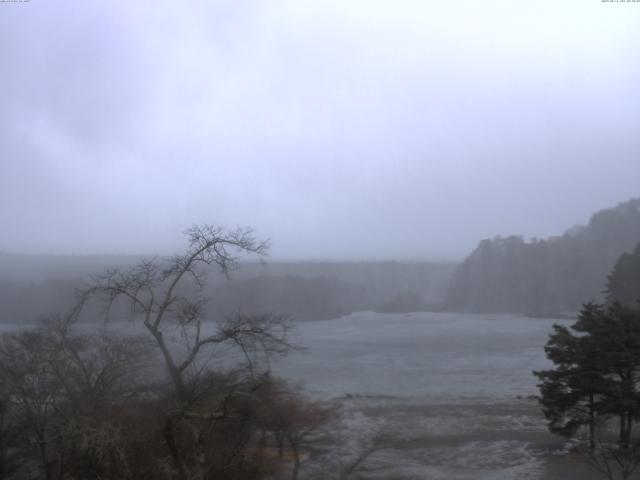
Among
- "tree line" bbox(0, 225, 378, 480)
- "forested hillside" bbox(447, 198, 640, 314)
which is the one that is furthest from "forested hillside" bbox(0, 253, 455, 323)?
"forested hillside" bbox(447, 198, 640, 314)

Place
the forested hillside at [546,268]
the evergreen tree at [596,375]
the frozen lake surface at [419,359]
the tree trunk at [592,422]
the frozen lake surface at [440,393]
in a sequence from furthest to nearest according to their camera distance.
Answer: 1. the forested hillside at [546,268]
2. the frozen lake surface at [419,359]
3. the frozen lake surface at [440,393]
4. the tree trunk at [592,422]
5. the evergreen tree at [596,375]

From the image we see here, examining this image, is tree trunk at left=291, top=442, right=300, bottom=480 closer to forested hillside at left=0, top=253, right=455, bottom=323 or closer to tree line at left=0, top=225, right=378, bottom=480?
tree line at left=0, top=225, right=378, bottom=480

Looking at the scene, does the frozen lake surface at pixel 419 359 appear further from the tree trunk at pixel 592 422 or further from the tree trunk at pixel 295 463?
the tree trunk at pixel 295 463

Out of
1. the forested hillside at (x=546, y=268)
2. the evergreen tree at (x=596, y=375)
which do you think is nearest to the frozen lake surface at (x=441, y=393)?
the evergreen tree at (x=596, y=375)

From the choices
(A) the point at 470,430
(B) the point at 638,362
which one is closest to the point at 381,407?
(A) the point at 470,430

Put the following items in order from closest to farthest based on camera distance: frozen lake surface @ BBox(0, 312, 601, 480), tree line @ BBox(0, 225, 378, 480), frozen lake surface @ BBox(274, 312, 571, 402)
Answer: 1. tree line @ BBox(0, 225, 378, 480)
2. frozen lake surface @ BBox(0, 312, 601, 480)
3. frozen lake surface @ BBox(274, 312, 571, 402)

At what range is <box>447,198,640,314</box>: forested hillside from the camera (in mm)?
34000

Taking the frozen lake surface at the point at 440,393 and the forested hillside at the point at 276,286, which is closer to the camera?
the frozen lake surface at the point at 440,393

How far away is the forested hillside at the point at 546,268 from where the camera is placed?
3400 cm

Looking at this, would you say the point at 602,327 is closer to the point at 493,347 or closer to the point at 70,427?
the point at 70,427

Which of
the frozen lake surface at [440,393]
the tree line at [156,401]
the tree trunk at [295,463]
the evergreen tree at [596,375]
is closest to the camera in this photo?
the tree line at [156,401]

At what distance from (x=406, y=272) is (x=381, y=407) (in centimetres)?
3137

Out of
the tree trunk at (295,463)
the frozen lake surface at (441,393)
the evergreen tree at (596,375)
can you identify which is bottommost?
the frozen lake surface at (441,393)

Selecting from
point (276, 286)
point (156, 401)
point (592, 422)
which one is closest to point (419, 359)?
point (276, 286)
